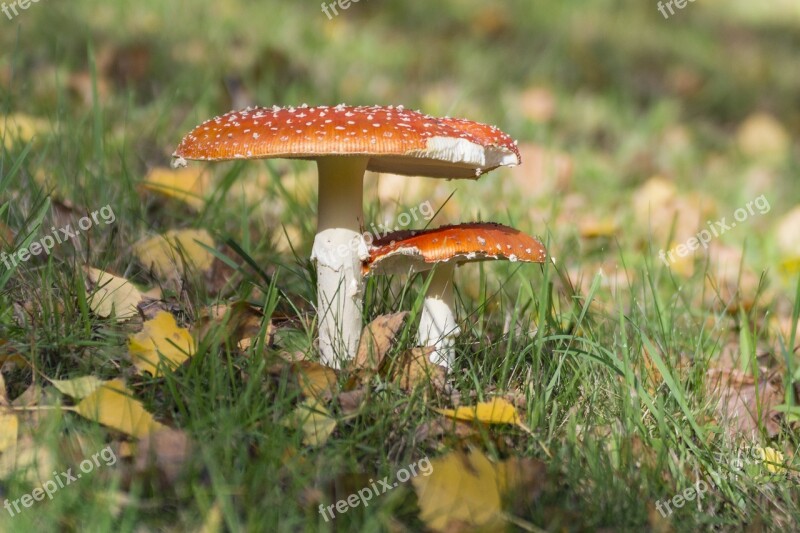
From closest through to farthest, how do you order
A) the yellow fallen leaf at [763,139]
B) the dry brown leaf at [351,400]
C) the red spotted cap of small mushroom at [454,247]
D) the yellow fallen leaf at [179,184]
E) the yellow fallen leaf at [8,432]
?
the yellow fallen leaf at [8,432]
the dry brown leaf at [351,400]
the red spotted cap of small mushroom at [454,247]
the yellow fallen leaf at [179,184]
the yellow fallen leaf at [763,139]

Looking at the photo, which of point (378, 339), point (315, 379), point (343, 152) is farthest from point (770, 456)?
point (343, 152)

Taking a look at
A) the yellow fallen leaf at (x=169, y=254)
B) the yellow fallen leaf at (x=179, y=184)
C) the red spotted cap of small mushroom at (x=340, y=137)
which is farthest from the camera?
the yellow fallen leaf at (x=179, y=184)

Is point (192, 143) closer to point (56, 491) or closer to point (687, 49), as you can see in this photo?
point (56, 491)

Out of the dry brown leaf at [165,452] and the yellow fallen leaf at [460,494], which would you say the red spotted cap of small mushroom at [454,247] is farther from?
the dry brown leaf at [165,452]

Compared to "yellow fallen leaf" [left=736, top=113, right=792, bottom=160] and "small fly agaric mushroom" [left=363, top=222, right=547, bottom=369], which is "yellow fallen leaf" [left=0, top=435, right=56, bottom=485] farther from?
"yellow fallen leaf" [left=736, top=113, right=792, bottom=160]

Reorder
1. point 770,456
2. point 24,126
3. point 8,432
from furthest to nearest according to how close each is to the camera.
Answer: point 24,126 → point 770,456 → point 8,432

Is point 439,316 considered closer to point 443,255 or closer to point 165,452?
point 443,255

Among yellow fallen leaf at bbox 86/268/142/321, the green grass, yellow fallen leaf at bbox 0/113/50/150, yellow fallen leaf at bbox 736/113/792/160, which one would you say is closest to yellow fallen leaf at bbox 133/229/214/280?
the green grass

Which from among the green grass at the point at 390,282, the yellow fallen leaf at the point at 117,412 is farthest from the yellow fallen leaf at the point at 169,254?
the yellow fallen leaf at the point at 117,412
